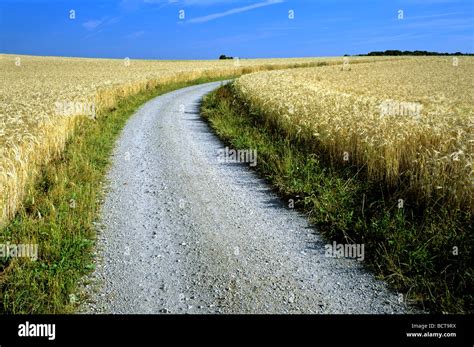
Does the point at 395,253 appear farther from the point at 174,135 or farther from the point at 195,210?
the point at 174,135

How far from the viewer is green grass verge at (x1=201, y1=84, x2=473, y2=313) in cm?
459

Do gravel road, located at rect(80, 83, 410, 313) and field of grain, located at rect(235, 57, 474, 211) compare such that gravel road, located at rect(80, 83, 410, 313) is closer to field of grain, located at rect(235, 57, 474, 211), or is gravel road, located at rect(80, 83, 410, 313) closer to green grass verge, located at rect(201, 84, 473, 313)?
green grass verge, located at rect(201, 84, 473, 313)

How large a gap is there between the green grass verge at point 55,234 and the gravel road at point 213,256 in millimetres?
275

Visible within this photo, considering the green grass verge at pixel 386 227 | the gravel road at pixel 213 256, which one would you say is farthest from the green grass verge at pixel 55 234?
the green grass verge at pixel 386 227

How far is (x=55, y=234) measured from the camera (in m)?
5.62

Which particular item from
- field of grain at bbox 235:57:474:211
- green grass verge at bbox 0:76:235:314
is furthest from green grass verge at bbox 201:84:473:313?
green grass verge at bbox 0:76:235:314

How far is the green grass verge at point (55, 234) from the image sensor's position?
4352mm

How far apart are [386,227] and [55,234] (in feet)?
16.8

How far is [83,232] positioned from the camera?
6.05 metres

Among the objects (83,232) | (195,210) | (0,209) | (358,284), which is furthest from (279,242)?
(0,209)

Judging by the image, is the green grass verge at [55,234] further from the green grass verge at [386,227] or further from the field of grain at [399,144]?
the field of grain at [399,144]

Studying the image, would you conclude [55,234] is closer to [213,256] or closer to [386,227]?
[213,256]

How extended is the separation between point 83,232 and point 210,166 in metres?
4.70

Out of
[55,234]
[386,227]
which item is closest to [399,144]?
[386,227]
